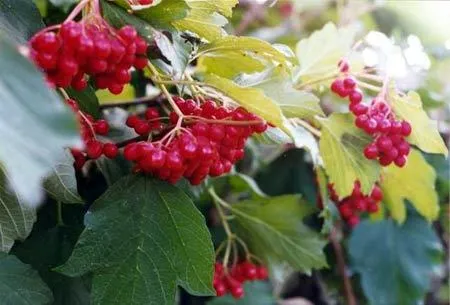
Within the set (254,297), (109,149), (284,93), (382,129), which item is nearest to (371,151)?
(382,129)

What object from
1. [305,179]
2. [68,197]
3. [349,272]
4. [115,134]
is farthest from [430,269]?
[68,197]

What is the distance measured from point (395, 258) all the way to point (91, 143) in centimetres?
101

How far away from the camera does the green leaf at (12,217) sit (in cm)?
78

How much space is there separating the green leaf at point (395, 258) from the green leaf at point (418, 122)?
0.64 m

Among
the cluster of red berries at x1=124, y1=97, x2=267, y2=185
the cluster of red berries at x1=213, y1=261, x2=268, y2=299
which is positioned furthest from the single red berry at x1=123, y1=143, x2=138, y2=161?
the cluster of red berries at x1=213, y1=261, x2=268, y2=299

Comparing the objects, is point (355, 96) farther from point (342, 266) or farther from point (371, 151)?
point (342, 266)

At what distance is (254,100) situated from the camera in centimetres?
76

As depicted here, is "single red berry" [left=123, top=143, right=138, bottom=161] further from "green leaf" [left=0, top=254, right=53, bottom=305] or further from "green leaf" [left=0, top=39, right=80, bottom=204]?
"green leaf" [left=0, top=39, right=80, bottom=204]

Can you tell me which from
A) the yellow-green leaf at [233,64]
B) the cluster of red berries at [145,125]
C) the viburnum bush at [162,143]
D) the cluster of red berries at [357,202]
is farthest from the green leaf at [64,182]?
the cluster of red berries at [357,202]

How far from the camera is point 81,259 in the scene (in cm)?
80

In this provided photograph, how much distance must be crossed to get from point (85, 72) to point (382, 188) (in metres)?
0.81

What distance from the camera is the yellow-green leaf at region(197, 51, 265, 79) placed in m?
0.95

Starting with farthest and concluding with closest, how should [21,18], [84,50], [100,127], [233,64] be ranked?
[233,64], [100,127], [21,18], [84,50]

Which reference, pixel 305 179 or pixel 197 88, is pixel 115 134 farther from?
pixel 305 179
